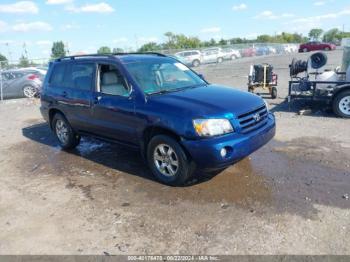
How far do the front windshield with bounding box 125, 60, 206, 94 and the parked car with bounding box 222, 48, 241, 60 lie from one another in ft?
108

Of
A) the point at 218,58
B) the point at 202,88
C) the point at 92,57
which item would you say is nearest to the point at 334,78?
the point at 202,88

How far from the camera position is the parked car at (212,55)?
34.9 meters

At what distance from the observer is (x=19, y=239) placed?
3.91 m

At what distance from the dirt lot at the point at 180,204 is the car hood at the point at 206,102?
1098 mm

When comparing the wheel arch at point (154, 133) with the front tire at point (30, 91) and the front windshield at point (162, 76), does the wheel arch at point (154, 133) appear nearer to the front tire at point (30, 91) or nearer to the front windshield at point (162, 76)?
the front windshield at point (162, 76)

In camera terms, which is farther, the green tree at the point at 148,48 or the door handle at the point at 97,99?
the green tree at the point at 148,48

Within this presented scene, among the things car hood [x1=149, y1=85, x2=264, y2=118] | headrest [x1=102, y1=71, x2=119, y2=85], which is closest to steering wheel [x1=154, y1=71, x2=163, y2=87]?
car hood [x1=149, y1=85, x2=264, y2=118]

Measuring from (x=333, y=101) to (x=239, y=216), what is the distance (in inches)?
216

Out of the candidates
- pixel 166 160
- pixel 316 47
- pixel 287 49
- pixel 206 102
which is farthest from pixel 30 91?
pixel 287 49

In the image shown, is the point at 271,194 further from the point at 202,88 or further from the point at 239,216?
the point at 202,88

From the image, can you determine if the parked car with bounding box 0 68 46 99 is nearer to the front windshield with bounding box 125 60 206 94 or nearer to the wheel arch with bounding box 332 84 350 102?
the front windshield with bounding box 125 60 206 94

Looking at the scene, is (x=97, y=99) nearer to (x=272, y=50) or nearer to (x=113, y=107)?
(x=113, y=107)

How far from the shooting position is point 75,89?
6.36 m

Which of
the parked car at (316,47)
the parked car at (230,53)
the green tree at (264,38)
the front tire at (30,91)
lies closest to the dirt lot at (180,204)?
the front tire at (30,91)
